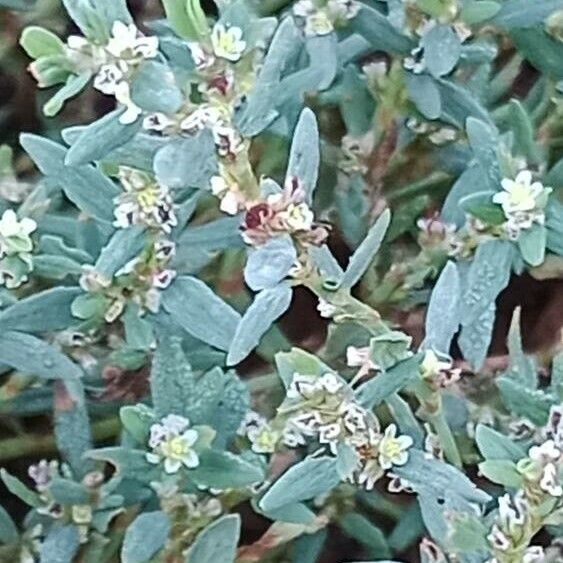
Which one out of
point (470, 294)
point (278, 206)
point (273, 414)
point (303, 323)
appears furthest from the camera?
point (303, 323)

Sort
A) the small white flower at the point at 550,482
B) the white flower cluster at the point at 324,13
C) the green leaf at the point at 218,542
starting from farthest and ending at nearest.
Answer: the white flower cluster at the point at 324,13 < the green leaf at the point at 218,542 < the small white flower at the point at 550,482

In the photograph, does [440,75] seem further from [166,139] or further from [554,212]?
[166,139]

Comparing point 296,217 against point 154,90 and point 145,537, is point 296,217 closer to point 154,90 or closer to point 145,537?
point 154,90

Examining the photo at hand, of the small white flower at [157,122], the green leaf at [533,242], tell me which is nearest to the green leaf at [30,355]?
the small white flower at [157,122]

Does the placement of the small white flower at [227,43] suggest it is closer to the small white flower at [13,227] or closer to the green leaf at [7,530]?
the small white flower at [13,227]

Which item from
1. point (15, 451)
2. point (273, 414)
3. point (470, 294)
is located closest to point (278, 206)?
point (470, 294)
